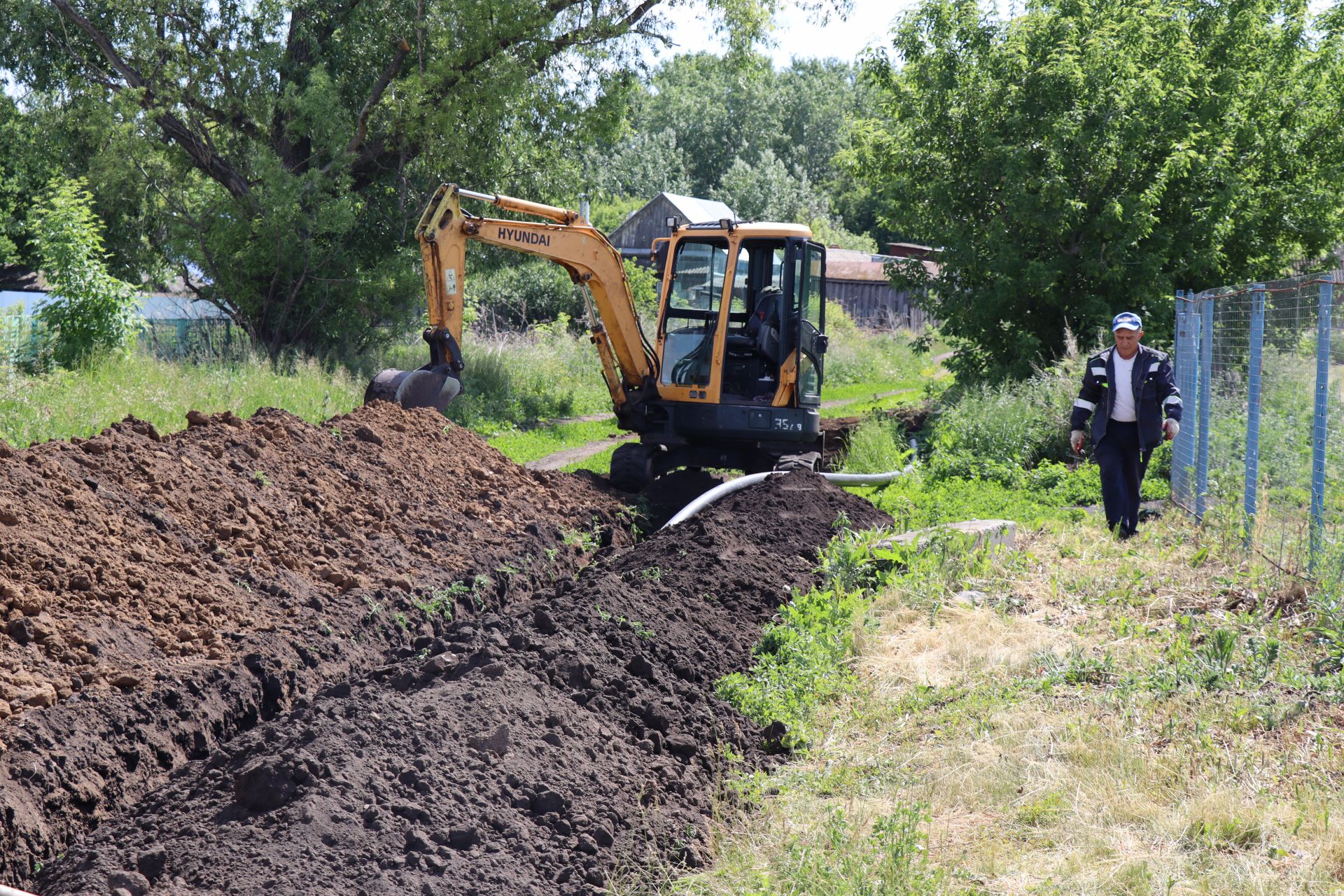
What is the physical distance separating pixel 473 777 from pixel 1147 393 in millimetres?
6106

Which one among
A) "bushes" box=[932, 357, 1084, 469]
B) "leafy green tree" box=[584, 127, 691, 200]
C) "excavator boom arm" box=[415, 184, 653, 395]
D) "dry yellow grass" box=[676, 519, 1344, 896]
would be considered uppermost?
"leafy green tree" box=[584, 127, 691, 200]

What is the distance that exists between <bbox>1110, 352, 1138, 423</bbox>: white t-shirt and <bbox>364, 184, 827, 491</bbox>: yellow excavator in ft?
12.1

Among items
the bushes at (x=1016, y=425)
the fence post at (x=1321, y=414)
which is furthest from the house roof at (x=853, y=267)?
the fence post at (x=1321, y=414)

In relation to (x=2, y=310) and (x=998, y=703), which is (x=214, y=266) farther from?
(x=998, y=703)

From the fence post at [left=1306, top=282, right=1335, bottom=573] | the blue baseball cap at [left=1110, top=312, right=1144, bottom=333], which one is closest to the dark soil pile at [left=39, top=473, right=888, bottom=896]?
the fence post at [left=1306, top=282, right=1335, bottom=573]

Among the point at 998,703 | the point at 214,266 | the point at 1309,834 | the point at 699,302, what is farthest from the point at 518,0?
the point at 1309,834

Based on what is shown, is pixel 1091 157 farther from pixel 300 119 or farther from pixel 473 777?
pixel 473 777

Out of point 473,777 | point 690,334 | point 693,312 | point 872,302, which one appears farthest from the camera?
point 872,302

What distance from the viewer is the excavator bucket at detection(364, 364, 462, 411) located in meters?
11.0

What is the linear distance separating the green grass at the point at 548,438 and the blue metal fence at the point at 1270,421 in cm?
824

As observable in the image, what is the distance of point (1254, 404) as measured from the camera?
25.5 feet

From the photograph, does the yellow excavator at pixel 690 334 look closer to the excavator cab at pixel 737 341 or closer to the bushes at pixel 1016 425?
the excavator cab at pixel 737 341

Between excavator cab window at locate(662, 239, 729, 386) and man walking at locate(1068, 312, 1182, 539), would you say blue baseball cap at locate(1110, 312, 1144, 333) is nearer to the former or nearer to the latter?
man walking at locate(1068, 312, 1182, 539)

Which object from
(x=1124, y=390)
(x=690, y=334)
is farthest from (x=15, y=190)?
(x=1124, y=390)
